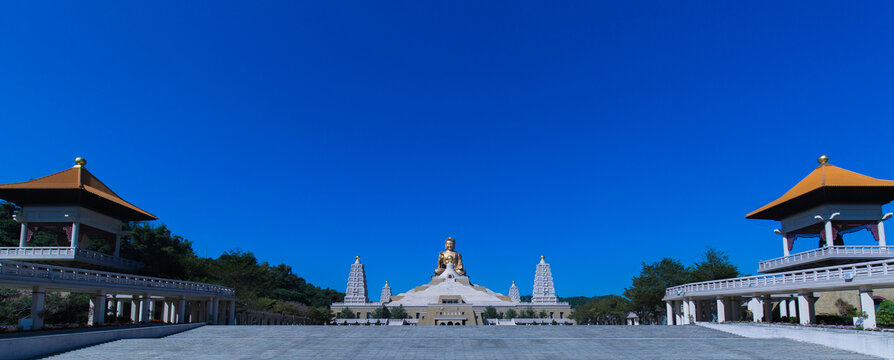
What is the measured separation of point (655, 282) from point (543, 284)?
3355 centimetres

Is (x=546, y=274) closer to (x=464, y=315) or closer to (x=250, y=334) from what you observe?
(x=464, y=315)

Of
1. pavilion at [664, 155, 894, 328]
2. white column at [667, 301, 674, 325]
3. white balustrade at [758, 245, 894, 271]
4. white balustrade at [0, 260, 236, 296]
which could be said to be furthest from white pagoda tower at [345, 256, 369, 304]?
white balustrade at [758, 245, 894, 271]

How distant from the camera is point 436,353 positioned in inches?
905

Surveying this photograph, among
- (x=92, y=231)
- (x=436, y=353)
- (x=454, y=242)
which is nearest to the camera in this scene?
(x=436, y=353)

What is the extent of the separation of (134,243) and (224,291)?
48.6ft

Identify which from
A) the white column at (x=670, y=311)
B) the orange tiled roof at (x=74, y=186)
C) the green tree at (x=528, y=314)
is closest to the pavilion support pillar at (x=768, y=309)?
the white column at (x=670, y=311)

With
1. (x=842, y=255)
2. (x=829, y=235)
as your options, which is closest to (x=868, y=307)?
(x=842, y=255)

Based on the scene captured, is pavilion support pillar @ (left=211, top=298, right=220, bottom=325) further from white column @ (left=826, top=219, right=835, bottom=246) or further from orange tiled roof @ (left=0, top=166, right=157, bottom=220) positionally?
white column @ (left=826, top=219, right=835, bottom=246)

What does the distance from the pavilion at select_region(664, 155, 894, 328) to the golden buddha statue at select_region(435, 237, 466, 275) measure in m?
47.6

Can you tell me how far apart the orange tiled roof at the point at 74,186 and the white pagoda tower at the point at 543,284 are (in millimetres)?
52106

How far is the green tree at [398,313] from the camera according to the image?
71.5 metres

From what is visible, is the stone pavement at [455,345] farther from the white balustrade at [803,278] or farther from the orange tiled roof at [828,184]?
the orange tiled roof at [828,184]

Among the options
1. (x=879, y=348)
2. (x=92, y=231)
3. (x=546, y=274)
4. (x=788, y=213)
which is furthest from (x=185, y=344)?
(x=546, y=274)

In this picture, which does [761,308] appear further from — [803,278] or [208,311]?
[208,311]
